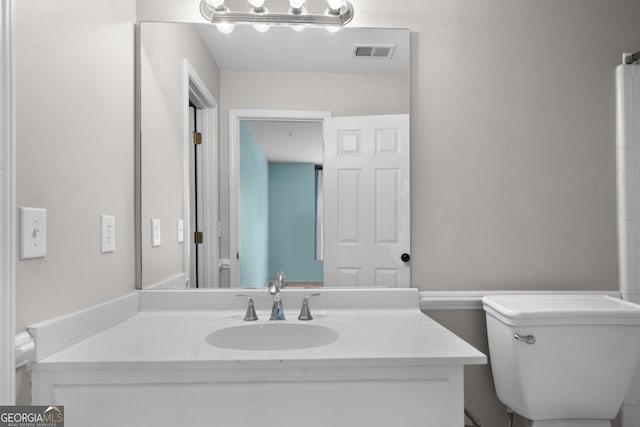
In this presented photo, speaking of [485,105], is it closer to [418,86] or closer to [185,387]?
[418,86]

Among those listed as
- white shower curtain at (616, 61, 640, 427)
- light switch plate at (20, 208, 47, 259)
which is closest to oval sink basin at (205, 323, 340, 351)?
light switch plate at (20, 208, 47, 259)

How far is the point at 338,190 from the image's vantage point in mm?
1580

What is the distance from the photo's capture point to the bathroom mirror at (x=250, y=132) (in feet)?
5.12

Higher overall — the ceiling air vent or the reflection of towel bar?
the ceiling air vent

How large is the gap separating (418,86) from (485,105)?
0.27 m

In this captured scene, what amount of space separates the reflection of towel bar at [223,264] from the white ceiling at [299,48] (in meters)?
0.74

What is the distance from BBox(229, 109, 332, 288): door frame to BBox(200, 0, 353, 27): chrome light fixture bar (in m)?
0.33

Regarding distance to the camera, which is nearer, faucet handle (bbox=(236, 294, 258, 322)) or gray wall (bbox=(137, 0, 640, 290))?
faucet handle (bbox=(236, 294, 258, 322))

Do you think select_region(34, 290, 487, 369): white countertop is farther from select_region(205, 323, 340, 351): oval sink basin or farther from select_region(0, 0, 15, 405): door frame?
select_region(0, 0, 15, 405): door frame

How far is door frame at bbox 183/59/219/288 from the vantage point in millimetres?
1589

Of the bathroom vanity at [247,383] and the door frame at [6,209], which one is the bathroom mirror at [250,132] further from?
the door frame at [6,209]

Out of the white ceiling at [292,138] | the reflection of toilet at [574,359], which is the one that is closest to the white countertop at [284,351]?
the reflection of toilet at [574,359]

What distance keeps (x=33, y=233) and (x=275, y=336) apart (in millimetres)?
768

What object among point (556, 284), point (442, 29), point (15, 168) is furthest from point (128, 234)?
point (556, 284)
